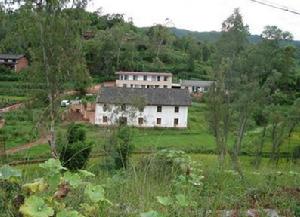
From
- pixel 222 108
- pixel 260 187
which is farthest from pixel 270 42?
pixel 260 187

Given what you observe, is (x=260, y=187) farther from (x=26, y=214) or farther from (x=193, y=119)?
(x=193, y=119)

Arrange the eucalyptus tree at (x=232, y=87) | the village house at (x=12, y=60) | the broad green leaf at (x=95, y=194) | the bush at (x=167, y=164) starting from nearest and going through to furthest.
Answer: the broad green leaf at (x=95, y=194), the bush at (x=167, y=164), the eucalyptus tree at (x=232, y=87), the village house at (x=12, y=60)

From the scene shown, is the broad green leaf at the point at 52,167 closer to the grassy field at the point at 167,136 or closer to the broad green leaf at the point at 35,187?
the broad green leaf at the point at 35,187

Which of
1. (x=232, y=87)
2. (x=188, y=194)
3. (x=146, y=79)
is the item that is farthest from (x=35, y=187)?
(x=146, y=79)

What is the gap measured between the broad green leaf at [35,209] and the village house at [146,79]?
162 ft

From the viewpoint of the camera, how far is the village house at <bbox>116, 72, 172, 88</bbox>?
51.6 m

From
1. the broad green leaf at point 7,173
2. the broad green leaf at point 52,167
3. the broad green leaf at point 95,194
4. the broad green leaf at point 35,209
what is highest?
the broad green leaf at point 52,167

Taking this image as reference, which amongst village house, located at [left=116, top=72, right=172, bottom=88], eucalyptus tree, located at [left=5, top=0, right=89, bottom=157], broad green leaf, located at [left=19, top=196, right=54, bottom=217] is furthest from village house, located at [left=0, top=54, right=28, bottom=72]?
broad green leaf, located at [left=19, top=196, right=54, bottom=217]

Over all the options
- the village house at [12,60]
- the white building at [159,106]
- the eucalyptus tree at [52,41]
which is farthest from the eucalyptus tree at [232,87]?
the village house at [12,60]

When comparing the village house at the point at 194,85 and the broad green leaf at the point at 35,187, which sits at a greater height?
the broad green leaf at the point at 35,187

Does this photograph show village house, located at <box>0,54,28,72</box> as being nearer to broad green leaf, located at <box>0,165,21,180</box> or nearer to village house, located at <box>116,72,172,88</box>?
village house, located at <box>116,72,172,88</box>

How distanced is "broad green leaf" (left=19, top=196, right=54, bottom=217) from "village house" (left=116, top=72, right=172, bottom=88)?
49.4 metres

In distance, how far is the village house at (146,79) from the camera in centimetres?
5164

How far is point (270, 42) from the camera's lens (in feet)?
132
